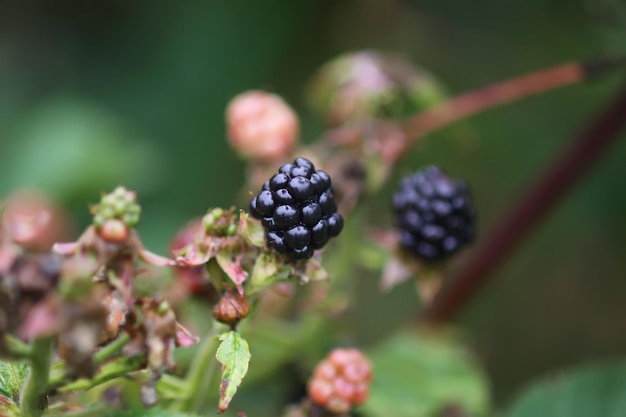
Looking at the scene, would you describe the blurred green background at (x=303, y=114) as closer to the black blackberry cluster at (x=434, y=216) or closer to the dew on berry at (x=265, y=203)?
the black blackberry cluster at (x=434, y=216)

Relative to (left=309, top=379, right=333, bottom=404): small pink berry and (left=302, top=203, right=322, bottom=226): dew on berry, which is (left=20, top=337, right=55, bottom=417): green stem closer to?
(left=302, top=203, right=322, bottom=226): dew on berry

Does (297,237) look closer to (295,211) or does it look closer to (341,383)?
(295,211)

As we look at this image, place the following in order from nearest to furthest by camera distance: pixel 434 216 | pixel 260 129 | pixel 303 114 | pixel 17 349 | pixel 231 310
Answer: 1. pixel 17 349
2. pixel 231 310
3. pixel 434 216
4. pixel 260 129
5. pixel 303 114

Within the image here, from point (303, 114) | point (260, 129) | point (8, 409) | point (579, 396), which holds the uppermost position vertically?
point (303, 114)

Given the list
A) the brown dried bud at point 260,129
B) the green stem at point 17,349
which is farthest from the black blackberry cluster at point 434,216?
the green stem at point 17,349

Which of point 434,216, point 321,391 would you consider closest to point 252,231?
point 321,391

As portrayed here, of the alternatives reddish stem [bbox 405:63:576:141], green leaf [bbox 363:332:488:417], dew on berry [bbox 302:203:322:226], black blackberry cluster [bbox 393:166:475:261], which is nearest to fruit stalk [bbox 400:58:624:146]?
reddish stem [bbox 405:63:576:141]
